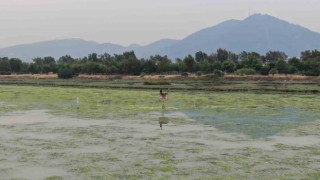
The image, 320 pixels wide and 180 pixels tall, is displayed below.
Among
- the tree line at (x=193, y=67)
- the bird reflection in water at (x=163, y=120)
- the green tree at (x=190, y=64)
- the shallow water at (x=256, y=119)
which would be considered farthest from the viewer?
the green tree at (x=190, y=64)

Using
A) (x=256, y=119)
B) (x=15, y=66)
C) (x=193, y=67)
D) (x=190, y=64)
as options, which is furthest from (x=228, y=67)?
(x=256, y=119)

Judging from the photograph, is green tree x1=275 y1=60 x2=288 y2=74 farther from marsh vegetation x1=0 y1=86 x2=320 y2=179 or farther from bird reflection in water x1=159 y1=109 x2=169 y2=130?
bird reflection in water x1=159 y1=109 x2=169 y2=130

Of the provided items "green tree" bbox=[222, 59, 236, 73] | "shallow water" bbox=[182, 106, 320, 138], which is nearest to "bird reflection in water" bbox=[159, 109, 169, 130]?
"shallow water" bbox=[182, 106, 320, 138]

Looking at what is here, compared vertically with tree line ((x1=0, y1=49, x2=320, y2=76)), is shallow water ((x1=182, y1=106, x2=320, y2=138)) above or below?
below

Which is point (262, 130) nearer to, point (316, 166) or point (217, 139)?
point (217, 139)

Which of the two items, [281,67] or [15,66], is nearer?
[281,67]

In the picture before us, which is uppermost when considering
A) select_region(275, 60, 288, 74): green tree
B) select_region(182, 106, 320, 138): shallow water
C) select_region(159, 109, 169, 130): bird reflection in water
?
select_region(275, 60, 288, 74): green tree

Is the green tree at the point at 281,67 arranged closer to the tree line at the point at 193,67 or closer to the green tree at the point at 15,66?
the tree line at the point at 193,67

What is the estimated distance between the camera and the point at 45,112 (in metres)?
36.5

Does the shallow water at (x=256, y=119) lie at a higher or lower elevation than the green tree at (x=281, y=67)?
lower

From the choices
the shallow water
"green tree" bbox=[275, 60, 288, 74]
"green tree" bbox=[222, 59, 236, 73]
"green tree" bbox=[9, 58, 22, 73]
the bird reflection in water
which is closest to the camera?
the shallow water

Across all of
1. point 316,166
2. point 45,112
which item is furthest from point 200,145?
point 45,112

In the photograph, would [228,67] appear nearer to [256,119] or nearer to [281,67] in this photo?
[281,67]

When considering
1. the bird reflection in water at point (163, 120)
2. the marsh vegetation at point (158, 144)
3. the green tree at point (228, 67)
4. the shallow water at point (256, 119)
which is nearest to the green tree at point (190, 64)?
the green tree at point (228, 67)
